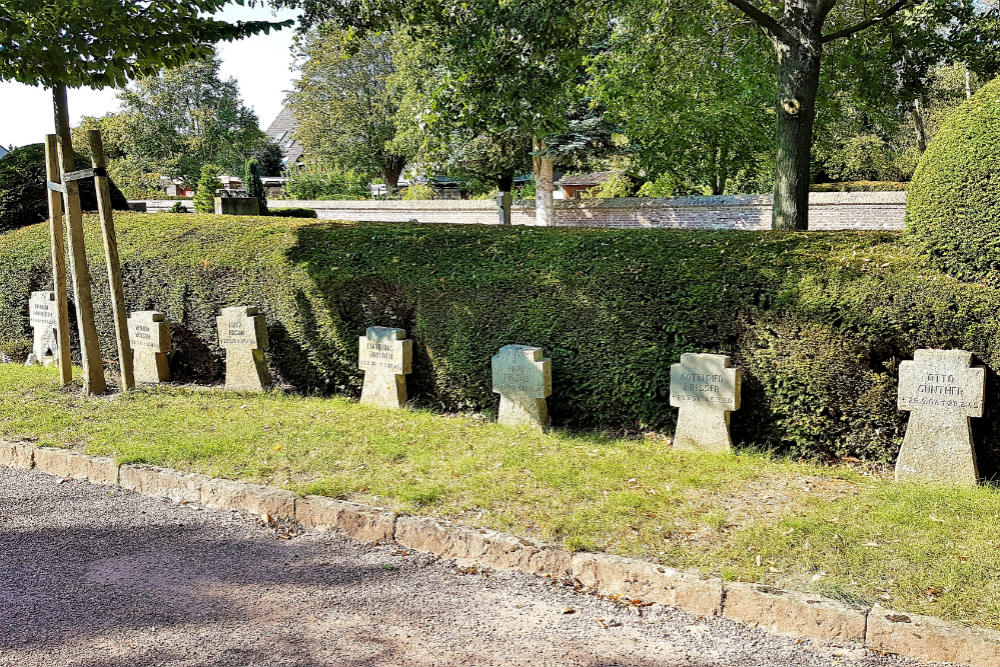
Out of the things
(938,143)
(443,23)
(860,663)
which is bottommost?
(860,663)

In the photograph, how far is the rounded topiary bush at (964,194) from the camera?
18.6 feet

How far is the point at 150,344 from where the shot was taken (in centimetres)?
942

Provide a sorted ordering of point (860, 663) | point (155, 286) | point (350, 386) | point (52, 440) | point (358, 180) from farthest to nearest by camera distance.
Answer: point (358, 180), point (155, 286), point (350, 386), point (52, 440), point (860, 663)

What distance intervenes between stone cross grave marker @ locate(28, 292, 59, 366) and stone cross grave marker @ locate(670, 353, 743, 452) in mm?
7831

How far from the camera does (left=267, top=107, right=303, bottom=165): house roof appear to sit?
217ft

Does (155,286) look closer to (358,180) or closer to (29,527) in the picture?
(29,527)

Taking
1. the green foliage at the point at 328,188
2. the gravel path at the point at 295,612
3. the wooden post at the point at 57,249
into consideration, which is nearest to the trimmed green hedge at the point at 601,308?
the wooden post at the point at 57,249

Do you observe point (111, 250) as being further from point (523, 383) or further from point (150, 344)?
point (523, 383)

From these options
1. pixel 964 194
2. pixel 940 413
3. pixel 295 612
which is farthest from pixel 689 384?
pixel 295 612

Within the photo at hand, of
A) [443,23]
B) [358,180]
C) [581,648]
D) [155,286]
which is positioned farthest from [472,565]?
[358,180]

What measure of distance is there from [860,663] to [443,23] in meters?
8.82

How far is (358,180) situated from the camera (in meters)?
43.4

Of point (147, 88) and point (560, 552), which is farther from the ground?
point (147, 88)

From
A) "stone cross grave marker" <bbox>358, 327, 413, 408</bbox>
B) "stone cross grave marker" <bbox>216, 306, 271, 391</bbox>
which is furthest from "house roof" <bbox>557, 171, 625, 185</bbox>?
"stone cross grave marker" <bbox>358, 327, 413, 408</bbox>
